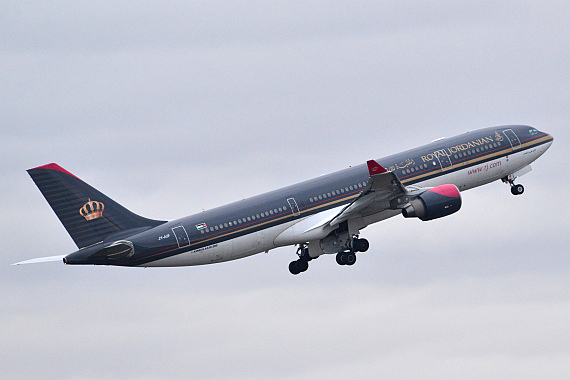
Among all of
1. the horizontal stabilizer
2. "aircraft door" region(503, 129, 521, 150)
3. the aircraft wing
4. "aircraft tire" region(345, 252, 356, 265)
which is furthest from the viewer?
"aircraft door" region(503, 129, 521, 150)

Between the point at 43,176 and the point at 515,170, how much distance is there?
35334 mm

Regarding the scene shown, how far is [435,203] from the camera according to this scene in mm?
80625

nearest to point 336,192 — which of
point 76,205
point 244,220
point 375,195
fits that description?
point 375,195

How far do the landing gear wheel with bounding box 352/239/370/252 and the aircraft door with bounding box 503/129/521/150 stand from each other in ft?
47.2

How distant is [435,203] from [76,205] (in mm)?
22993

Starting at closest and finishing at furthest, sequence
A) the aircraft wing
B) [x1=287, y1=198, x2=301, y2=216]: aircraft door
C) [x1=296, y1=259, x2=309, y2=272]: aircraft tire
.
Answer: the aircraft wing → [x1=287, y1=198, x2=301, y2=216]: aircraft door → [x1=296, y1=259, x2=309, y2=272]: aircraft tire

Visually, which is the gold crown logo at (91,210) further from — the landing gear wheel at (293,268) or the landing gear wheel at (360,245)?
the landing gear wheel at (360,245)

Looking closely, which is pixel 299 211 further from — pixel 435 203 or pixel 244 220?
pixel 435 203

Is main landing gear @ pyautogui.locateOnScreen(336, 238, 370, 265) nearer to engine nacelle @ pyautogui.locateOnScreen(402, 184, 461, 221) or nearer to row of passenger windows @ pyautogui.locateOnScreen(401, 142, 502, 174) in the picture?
engine nacelle @ pyautogui.locateOnScreen(402, 184, 461, 221)

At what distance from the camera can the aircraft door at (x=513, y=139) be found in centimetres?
9062

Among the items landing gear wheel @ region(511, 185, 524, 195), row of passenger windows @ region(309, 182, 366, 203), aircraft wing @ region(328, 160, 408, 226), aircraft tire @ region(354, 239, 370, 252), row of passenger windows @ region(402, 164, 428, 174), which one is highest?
landing gear wheel @ region(511, 185, 524, 195)

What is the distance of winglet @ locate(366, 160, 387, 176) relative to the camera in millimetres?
76812

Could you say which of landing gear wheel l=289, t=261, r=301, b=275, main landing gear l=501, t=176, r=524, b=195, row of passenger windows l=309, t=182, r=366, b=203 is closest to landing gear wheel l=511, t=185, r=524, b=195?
main landing gear l=501, t=176, r=524, b=195

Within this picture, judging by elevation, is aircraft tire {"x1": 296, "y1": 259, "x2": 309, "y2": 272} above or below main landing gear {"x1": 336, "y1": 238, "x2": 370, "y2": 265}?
above
